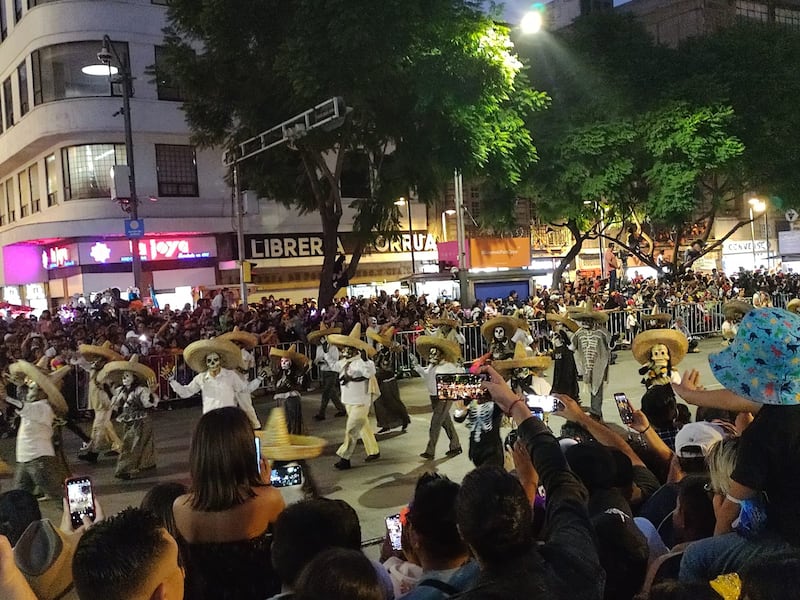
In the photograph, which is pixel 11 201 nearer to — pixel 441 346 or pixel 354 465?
pixel 354 465

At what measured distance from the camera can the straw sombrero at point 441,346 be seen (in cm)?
930

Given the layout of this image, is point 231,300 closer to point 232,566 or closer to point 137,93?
point 137,93

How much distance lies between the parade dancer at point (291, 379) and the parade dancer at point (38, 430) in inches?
103

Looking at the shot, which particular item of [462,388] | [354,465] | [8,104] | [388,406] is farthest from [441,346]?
[8,104]

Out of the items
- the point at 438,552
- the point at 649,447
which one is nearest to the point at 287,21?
the point at 649,447

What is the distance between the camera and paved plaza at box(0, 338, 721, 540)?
8180 mm

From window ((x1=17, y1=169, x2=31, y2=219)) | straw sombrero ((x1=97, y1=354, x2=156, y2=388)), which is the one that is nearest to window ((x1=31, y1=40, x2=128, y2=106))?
window ((x1=17, y1=169, x2=31, y2=219))

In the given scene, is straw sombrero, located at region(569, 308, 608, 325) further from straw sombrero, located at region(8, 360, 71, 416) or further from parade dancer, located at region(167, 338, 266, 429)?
straw sombrero, located at region(8, 360, 71, 416)

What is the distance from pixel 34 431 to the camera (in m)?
7.71

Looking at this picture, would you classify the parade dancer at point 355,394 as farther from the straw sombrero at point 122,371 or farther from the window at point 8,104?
the window at point 8,104

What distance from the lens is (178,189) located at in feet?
86.7

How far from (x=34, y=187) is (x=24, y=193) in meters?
1.35

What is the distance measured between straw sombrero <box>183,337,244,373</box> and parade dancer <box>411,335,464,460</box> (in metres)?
2.22

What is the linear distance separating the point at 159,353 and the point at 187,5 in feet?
26.0
